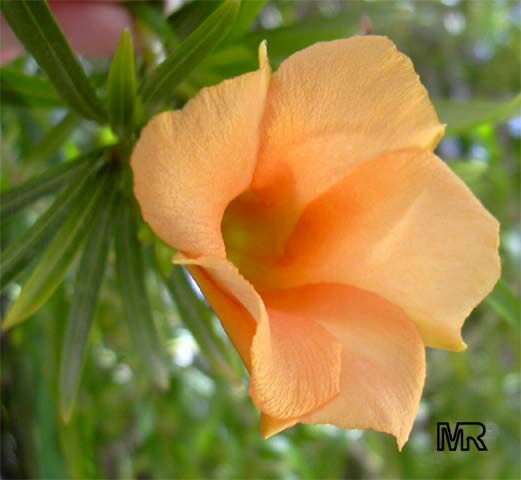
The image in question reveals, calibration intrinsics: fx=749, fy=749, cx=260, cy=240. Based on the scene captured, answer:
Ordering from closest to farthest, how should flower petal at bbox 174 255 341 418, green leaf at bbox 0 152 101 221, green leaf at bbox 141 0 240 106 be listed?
flower petal at bbox 174 255 341 418 → green leaf at bbox 141 0 240 106 → green leaf at bbox 0 152 101 221

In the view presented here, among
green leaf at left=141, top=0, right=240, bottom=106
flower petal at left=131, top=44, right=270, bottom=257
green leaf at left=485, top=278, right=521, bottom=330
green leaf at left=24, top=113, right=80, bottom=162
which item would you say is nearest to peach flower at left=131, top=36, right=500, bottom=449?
flower petal at left=131, top=44, right=270, bottom=257

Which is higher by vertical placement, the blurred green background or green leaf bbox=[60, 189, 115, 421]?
green leaf bbox=[60, 189, 115, 421]

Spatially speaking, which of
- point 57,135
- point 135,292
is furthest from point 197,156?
point 57,135

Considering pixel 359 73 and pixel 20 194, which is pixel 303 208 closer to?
pixel 359 73

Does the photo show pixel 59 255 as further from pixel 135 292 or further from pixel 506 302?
pixel 506 302

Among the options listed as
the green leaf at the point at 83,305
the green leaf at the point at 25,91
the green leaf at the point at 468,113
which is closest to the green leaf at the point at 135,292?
the green leaf at the point at 83,305

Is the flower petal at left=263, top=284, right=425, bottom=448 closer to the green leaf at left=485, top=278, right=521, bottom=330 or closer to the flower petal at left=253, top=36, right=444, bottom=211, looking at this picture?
the flower petal at left=253, top=36, right=444, bottom=211

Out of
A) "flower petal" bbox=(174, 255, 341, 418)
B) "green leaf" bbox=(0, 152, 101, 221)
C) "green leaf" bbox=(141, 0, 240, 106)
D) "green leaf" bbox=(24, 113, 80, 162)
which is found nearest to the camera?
"flower petal" bbox=(174, 255, 341, 418)

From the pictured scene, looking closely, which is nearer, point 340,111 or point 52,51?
point 340,111
